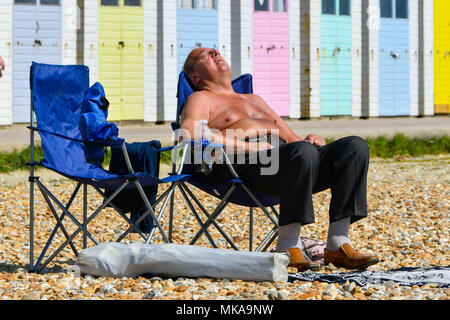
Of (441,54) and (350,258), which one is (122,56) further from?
(350,258)

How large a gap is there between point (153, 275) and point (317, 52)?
→ 15582 millimetres

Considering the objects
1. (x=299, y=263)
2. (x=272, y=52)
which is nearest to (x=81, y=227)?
(x=299, y=263)

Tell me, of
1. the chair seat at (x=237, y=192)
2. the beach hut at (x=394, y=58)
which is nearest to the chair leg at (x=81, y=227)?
the chair seat at (x=237, y=192)

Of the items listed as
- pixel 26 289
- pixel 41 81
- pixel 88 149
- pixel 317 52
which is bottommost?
pixel 26 289

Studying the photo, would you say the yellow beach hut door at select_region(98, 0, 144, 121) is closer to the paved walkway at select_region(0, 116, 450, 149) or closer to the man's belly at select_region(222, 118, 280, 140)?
the paved walkway at select_region(0, 116, 450, 149)

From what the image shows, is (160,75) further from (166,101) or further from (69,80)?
(69,80)

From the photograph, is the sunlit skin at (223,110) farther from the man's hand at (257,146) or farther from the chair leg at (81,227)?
the chair leg at (81,227)

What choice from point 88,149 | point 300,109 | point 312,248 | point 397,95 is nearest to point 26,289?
point 88,149

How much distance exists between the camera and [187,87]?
4656 millimetres

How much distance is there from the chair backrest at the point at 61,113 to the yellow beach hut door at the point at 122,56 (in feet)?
38.6

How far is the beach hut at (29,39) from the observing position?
15.4 meters

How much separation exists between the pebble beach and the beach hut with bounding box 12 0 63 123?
22.2ft

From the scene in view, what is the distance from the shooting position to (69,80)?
4.50 meters

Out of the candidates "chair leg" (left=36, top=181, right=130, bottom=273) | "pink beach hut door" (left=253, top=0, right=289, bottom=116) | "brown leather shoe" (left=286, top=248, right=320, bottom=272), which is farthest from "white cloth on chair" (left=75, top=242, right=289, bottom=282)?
"pink beach hut door" (left=253, top=0, right=289, bottom=116)
